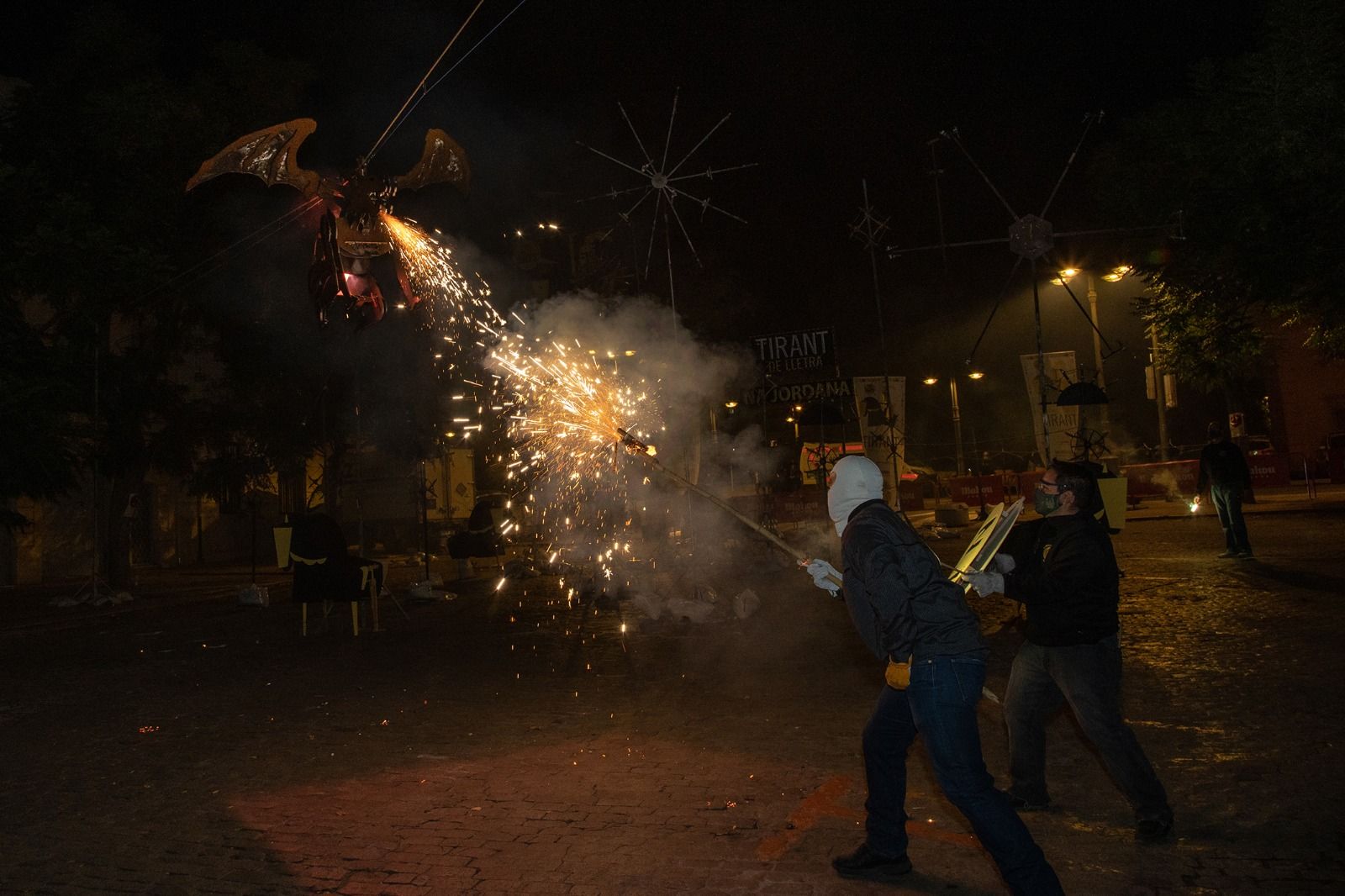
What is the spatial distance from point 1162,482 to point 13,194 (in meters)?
24.5

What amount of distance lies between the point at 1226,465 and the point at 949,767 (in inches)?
422

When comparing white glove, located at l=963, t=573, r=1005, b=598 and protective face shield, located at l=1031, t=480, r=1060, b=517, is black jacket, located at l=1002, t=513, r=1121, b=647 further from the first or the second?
white glove, located at l=963, t=573, r=1005, b=598

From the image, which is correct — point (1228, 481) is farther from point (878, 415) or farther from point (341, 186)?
point (341, 186)

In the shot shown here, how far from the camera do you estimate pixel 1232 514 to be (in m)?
13.0

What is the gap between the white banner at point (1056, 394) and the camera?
59.0ft

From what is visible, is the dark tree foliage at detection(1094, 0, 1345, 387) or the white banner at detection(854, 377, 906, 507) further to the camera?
the white banner at detection(854, 377, 906, 507)

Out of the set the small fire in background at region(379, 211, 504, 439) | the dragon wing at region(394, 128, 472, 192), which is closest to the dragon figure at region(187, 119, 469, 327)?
the dragon wing at region(394, 128, 472, 192)

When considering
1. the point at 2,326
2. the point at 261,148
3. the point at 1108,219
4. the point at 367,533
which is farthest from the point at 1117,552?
the point at 367,533

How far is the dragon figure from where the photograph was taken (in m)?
11.4

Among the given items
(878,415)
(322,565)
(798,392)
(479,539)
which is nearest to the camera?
(322,565)

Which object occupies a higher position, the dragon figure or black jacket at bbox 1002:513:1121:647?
the dragon figure

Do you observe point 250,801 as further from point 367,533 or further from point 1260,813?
point 367,533

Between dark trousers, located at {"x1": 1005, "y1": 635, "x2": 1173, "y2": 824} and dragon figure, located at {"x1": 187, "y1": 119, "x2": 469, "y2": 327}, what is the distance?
9.08 m

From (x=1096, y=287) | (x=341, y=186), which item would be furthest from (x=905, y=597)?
(x=1096, y=287)
